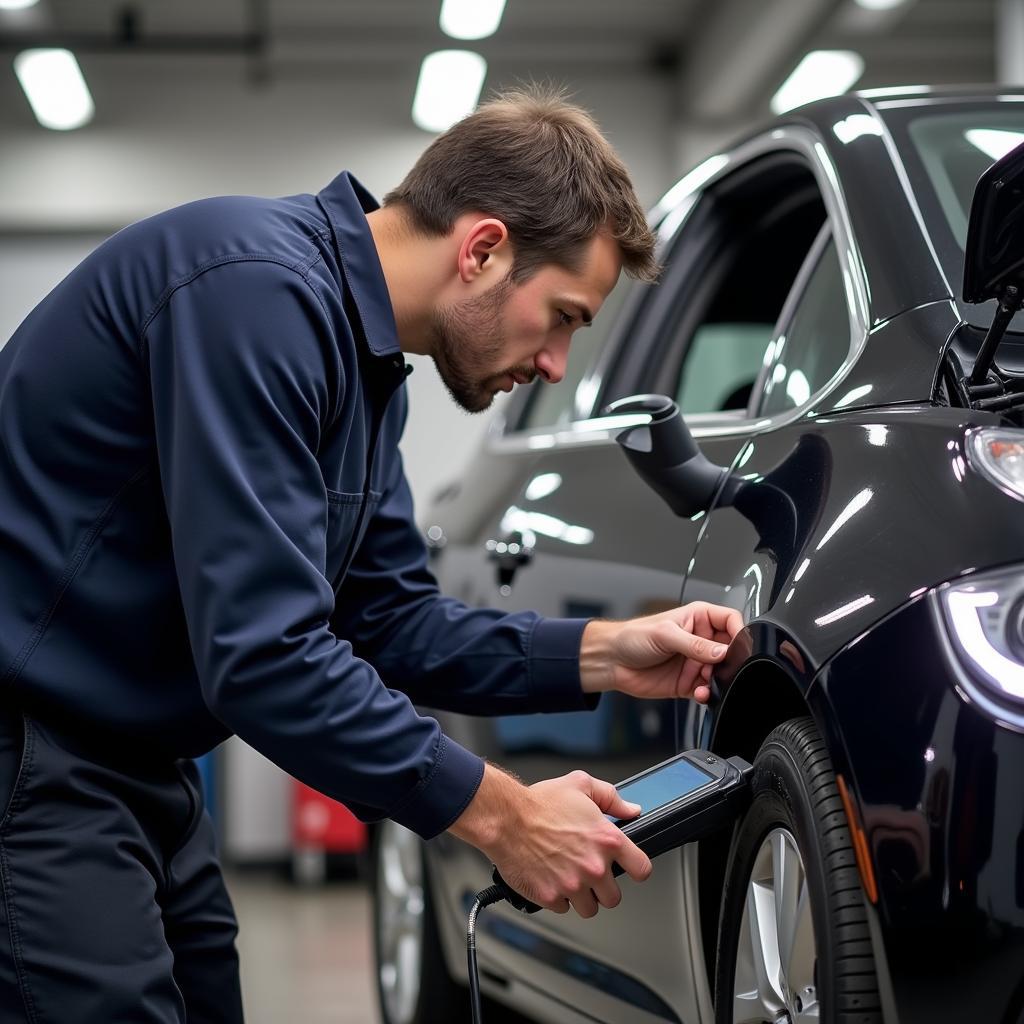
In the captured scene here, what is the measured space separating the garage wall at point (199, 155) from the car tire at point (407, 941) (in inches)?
171

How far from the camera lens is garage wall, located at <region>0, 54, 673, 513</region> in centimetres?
796

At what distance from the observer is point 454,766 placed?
1641 mm

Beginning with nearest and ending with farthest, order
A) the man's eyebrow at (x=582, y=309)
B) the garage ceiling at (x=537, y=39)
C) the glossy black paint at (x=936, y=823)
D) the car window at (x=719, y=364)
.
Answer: the glossy black paint at (x=936, y=823) < the man's eyebrow at (x=582, y=309) < the car window at (x=719, y=364) < the garage ceiling at (x=537, y=39)

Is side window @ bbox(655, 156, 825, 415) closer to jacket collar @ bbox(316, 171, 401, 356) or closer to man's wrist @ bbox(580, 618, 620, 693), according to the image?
man's wrist @ bbox(580, 618, 620, 693)

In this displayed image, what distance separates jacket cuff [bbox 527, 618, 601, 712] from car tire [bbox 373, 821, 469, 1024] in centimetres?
117

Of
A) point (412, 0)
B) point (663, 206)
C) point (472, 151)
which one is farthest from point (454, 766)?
point (412, 0)

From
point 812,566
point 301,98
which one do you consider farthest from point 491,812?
point 301,98

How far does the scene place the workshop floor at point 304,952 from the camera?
169 inches

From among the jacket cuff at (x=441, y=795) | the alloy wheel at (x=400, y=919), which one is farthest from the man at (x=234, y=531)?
the alloy wheel at (x=400, y=919)

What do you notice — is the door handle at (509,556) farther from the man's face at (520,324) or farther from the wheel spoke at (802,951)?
the wheel spoke at (802,951)

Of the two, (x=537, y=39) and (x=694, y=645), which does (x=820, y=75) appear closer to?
(x=537, y=39)

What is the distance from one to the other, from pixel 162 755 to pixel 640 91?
22.9 feet

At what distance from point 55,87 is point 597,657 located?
6.25 m

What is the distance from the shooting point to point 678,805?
1.69 metres
